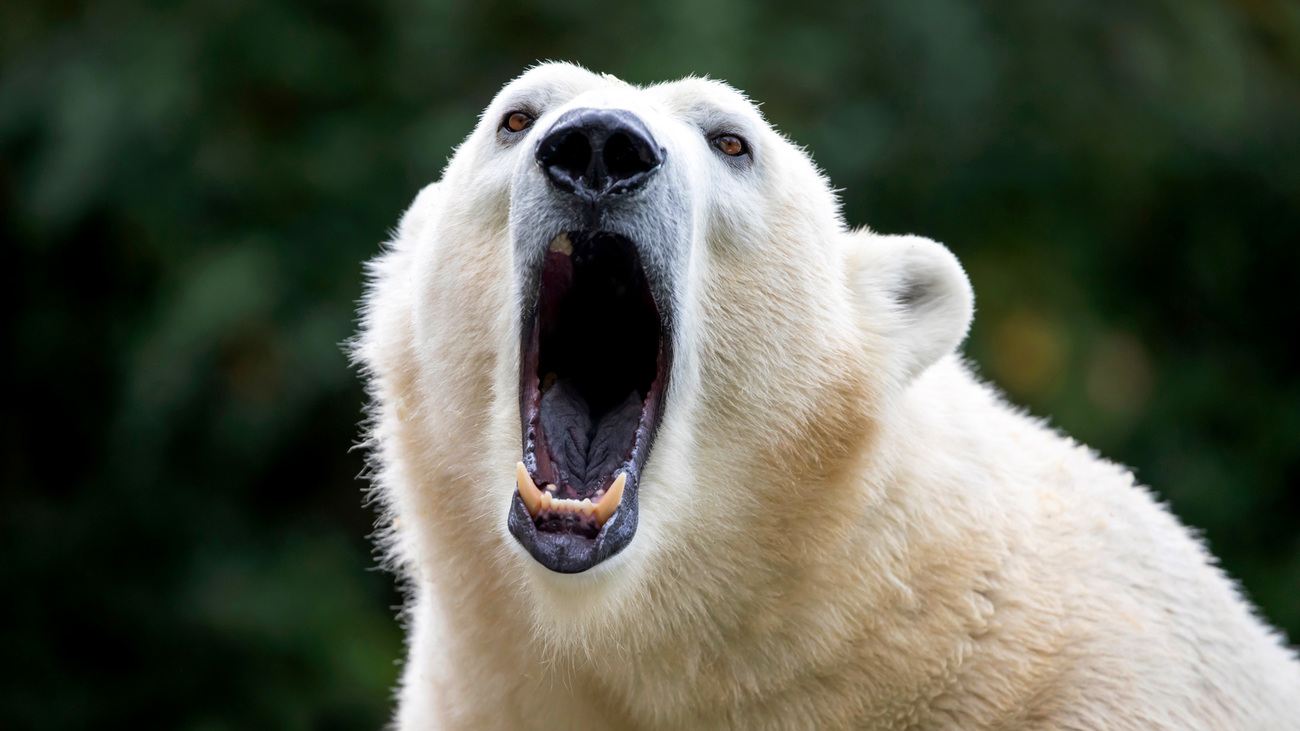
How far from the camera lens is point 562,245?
3.16 metres

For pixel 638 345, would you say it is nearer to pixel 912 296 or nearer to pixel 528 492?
pixel 528 492

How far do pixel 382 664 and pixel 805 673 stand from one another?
556 cm

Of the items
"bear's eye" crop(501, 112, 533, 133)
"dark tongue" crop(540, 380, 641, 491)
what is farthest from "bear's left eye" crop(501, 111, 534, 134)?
"dark tongue" crop(540, 380, 641, 491)

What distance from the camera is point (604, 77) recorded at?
354cm

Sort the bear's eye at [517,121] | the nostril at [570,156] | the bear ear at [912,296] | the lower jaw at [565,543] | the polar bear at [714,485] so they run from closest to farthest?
the lower jaw at [565,543], the nostril at [570,156], the polar bear at [714,485], the bear's eye at [517,121], the bear ear at [912,296]

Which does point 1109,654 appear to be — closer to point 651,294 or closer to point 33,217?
point 651,294

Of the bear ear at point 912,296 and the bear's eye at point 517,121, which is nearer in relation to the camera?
the bear's eye at point 517,121

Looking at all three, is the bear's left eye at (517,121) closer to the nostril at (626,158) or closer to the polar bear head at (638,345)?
the polar bear head at (638,345)

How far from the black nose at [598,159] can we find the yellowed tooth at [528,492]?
689 mm

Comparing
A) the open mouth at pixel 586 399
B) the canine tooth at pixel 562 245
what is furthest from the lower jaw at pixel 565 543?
the canine tooth at pixel 562 245

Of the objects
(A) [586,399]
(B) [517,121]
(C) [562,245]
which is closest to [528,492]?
(A) [586,399]

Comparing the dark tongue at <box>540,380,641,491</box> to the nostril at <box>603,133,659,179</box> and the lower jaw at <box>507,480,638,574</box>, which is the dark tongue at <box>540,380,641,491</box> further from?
the nostril at <box>603,133,659,179</box>

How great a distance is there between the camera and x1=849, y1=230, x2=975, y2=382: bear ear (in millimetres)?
3566

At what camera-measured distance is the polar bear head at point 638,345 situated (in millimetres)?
3012
